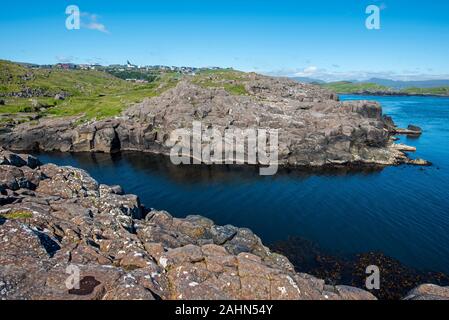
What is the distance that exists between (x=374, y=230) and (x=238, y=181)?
32813 mm

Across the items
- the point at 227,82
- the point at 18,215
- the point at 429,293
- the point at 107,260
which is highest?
the point at 227,82

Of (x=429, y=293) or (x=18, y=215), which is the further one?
(x=18, y=215)

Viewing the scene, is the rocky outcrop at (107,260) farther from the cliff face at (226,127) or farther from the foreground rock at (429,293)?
the cliff face at (226,127)

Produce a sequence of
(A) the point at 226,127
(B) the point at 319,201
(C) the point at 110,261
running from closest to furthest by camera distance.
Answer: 1. (C) the point at 110,261
2. (B) the point at 319,201
3. (A) the point at 226,127

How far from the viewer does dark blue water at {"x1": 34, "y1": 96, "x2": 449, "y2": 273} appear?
4972 centimetres

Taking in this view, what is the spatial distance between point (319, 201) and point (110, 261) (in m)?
49.2

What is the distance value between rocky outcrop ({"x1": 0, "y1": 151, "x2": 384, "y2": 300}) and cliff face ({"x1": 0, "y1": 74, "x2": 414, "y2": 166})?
63391 mm

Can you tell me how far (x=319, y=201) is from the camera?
65.6 m

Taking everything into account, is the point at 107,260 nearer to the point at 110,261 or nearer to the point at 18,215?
the point at 110,261

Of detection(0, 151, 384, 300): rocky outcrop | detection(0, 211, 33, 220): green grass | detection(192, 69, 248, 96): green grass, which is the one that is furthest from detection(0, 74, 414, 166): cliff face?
detection(0, 211, 33, 220): green grass

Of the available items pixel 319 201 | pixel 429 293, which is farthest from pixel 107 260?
pixel 319 201

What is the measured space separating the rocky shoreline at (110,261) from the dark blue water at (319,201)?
58.1ft

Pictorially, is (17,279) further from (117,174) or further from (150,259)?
(117,174)
